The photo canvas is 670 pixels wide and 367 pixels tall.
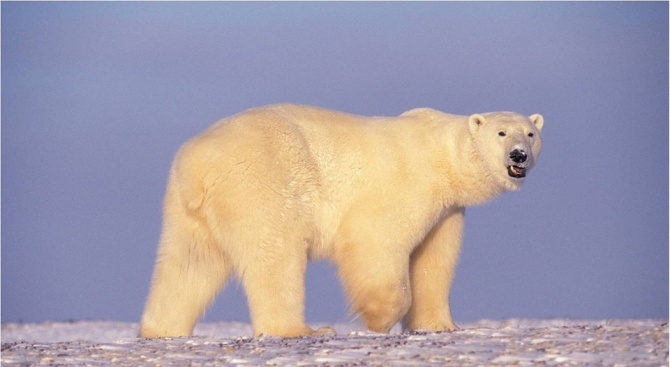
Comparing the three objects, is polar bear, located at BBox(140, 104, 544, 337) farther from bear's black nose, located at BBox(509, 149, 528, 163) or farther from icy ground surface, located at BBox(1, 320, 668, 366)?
icy ground surface, located at BBox(1, 320, 668, 366)

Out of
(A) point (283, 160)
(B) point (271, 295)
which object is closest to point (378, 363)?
(B) point (271, 295)

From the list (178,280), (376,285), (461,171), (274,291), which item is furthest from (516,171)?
(178,280)

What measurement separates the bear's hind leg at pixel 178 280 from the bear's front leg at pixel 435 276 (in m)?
1.80

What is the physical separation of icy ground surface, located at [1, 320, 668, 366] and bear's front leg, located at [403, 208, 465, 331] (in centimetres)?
213

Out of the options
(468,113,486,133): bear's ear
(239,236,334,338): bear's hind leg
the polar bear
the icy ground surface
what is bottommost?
the icy ground surface

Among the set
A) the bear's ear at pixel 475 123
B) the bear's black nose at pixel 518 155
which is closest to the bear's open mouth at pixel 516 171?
the bear's black nose at pixel 518 155

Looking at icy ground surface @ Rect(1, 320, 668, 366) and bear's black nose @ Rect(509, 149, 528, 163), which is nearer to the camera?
icy ground surface @ Rect(1, 320, 668, 366)

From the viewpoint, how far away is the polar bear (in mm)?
9000

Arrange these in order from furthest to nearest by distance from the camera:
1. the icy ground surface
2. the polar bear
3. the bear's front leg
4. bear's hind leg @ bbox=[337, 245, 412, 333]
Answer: the bear's front leg → bear's hind leg @ bbox=[337, 245, 412, 333] → the polar bear → the icy ground surface

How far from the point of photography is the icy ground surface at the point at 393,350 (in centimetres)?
684

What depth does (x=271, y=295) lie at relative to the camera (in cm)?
891

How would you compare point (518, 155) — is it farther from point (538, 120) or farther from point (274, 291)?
point (274, 291)

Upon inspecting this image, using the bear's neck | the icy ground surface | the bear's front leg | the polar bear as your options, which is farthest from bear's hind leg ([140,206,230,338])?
the bear's neck

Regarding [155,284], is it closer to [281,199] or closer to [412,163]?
[281,199]
